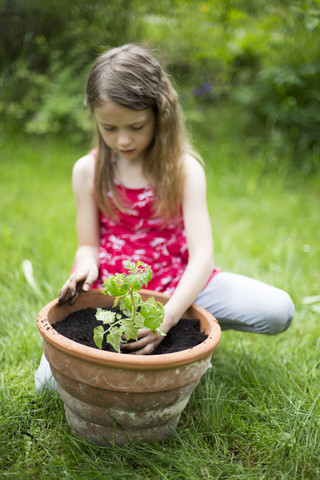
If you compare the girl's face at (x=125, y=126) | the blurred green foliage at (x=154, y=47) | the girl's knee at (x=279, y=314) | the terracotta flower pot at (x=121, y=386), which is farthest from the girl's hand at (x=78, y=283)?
the blurred green foliage at (x=154, y=47)

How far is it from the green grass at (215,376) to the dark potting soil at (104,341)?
0.27 meters

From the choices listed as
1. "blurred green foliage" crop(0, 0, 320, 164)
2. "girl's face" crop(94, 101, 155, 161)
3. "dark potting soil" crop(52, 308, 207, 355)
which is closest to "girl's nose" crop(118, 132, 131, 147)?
"girl's face" crop(94, 101, 155, 161)

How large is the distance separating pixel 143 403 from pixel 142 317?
24 centimetres

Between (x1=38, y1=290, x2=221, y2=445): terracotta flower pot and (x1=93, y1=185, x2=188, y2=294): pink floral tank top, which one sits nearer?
(x1=38, y1=290, x2=221, y2=445): terracotta flower pot

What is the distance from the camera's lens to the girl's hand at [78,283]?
151 centimetres

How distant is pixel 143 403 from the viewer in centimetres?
124

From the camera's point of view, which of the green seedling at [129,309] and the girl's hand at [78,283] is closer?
the green seedling at [129,309]

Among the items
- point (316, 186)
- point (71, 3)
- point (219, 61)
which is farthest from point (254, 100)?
point (71, 3)

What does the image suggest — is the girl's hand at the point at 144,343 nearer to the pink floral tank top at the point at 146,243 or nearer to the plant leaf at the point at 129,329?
the plant leaf at the point at 129,329

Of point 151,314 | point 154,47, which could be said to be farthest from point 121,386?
point 154,47

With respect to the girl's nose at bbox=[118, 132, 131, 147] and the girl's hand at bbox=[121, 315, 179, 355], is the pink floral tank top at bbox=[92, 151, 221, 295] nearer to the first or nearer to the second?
the girl's nose at bbox=[118, 132, 131, 147]

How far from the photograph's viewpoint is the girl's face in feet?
5.08

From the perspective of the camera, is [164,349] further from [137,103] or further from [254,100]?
[254,100]

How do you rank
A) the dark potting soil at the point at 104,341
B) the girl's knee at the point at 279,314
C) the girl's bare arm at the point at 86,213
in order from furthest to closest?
the girl's bare arm at the point at 86,213
the girl's knee at the point at 279,314
the dark potting soil at the point at 104,341
